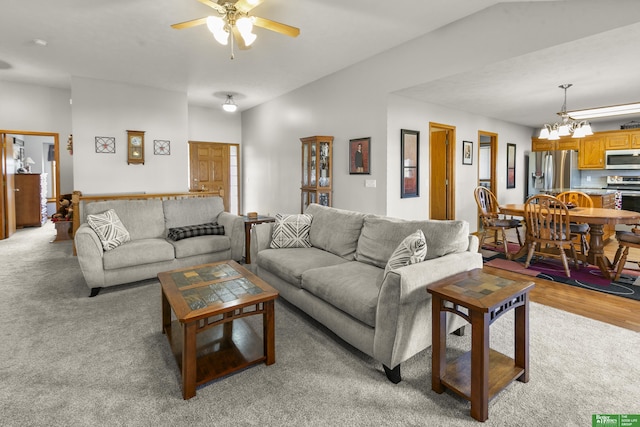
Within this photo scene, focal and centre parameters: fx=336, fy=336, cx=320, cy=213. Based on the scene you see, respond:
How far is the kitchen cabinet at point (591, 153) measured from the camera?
6.98 m

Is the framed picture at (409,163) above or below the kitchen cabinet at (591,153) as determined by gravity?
below

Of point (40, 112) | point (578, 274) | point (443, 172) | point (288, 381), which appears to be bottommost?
point (288, 381)

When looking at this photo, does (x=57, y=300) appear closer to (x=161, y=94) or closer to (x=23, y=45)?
(x=23, y=45)

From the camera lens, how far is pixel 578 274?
12.8ft

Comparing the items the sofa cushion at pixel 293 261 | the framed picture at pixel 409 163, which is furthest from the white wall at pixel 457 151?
the sofa cushion at pixel 293 261

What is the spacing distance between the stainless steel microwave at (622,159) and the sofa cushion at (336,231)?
262 inches

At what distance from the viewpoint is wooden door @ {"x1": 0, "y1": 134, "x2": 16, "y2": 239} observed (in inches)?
242

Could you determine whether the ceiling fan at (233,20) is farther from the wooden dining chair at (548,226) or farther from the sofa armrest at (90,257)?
the wooden dining chair at (548,226)

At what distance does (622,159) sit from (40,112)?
36.6ft

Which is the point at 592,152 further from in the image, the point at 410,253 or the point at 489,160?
the point at 410,253

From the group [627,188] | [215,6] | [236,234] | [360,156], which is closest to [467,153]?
[360,156]

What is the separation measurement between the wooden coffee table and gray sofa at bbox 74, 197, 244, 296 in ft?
3.94

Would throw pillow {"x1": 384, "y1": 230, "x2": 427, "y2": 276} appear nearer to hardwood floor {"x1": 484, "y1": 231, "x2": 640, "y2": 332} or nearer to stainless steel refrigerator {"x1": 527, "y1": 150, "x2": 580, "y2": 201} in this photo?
hardwood floor {"x1": 484, "y1": 231, "x2": 640, "y2": 332}

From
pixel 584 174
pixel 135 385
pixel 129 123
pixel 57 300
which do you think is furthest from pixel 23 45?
pixel 584 174
